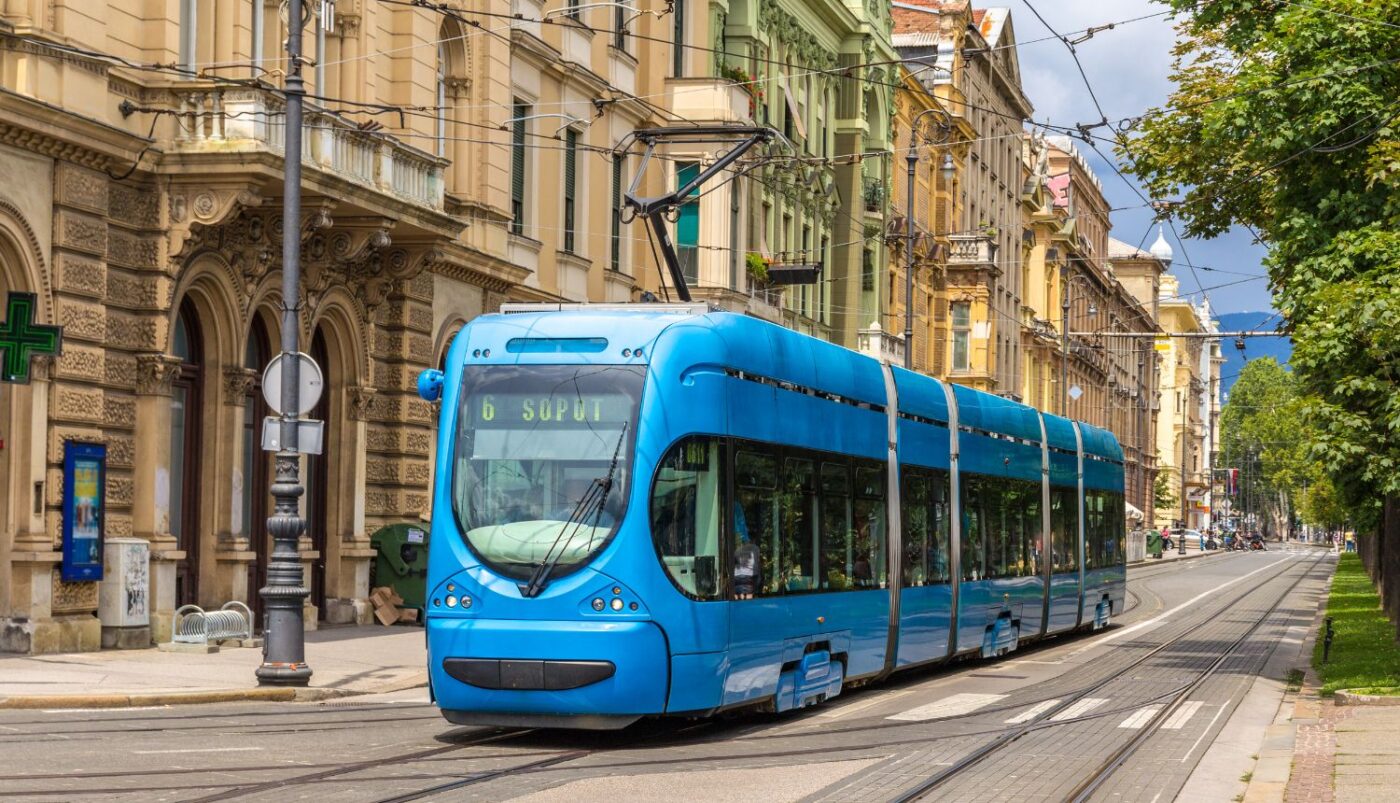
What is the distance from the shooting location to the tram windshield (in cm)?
1482

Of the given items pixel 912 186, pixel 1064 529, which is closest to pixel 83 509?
pixel 1064 529

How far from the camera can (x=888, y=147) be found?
184 ft

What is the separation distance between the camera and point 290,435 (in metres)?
19.8

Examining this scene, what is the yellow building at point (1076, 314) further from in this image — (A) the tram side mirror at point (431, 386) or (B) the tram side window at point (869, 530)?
(A) the tram side mirror at point (431, 386)

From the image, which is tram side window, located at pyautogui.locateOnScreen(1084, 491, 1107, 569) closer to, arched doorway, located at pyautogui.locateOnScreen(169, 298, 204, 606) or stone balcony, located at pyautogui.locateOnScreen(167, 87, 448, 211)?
stone balcony, located at pyautogui.locateOnScreen(167, 87, 448, 211)

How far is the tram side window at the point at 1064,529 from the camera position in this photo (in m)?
29.4

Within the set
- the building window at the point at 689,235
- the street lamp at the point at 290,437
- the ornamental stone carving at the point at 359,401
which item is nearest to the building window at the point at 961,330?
the building window at the point at 689,235

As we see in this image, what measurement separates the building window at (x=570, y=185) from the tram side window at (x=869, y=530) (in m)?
16.5

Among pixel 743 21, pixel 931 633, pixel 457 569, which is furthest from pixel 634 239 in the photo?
pixel 457 569

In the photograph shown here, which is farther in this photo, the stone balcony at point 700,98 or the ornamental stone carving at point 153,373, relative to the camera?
the stone balcony at point 700,98

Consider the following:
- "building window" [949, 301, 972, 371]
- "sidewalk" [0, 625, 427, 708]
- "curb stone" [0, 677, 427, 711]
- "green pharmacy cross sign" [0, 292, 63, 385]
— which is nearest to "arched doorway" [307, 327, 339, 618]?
"sidewalk" [0, 625, 427, 708]

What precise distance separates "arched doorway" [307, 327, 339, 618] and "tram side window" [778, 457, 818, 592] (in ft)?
39.9

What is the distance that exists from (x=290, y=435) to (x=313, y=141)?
19.6ft

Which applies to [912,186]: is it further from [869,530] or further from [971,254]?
[971,254]
